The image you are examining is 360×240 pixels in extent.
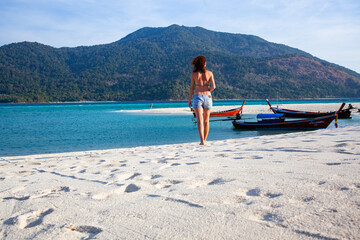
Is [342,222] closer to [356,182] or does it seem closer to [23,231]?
[356,182]

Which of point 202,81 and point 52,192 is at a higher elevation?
point 202,81

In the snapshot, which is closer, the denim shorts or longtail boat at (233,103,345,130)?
the denim shorts

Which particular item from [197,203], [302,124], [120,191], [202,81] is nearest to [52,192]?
[120,191]

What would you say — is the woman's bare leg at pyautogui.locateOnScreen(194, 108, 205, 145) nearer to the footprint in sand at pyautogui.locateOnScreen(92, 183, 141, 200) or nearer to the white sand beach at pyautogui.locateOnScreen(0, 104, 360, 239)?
the white sand beach at pyautogui.locateOnScreen(0, 104, 360, 239)

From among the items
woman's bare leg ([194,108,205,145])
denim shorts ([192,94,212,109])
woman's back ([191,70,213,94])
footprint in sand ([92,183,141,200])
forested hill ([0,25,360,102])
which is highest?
forested hill ([0,25,360,102])

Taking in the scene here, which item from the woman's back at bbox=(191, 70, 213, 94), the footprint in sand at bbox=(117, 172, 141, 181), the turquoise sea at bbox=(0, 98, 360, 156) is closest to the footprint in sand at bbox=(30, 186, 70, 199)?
the footprint in sand at bbox=(117, 172, 141, 181)

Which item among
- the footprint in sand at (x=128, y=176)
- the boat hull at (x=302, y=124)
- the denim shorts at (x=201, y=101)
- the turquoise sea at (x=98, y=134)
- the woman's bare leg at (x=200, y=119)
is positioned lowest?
the turquoise sea at (x=98, y=134)

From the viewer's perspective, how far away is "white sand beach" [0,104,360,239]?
174cm

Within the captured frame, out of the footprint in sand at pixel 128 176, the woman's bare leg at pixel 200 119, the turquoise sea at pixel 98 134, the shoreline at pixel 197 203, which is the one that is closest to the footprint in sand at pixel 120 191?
the shoreline at pixel 197 203

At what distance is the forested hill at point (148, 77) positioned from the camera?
5364 inches

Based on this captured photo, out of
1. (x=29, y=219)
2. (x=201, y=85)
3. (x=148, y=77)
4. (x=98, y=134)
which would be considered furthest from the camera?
(x=148, y=77)

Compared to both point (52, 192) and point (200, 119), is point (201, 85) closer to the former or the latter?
point (200, 119)

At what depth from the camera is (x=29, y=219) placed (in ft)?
7.11

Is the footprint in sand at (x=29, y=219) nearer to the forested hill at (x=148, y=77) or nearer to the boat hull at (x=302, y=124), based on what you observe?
the boat hull at (x=302, y=124)
